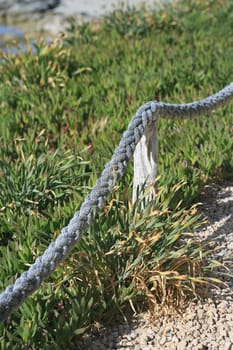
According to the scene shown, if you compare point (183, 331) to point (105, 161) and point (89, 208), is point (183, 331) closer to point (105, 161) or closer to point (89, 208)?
point (89, 208)

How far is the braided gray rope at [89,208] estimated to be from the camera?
8.64 ft

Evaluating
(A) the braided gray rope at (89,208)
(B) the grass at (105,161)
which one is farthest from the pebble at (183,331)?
(A) the braided gray rope at (89,208)

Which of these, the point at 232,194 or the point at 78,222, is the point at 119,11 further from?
the point at 78,222

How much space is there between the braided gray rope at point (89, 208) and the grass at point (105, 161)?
252 millimetres

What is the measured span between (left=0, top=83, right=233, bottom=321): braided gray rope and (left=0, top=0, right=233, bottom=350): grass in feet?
0.83

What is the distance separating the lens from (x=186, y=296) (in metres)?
3.29

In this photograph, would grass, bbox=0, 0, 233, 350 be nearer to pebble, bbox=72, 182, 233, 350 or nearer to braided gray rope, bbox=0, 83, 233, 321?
pebble, bbox=72, 182, 233, 350

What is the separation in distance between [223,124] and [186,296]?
1.89 m

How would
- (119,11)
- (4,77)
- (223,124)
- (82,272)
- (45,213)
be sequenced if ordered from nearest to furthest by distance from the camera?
(82,272)
(45,213)
(223,124)
(4,77)
(119,11)

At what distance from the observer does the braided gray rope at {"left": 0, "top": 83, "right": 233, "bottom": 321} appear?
2.63m

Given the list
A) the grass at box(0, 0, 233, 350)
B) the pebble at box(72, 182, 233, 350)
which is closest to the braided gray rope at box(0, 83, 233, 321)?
the grass at box(0, 0, 233, 350)

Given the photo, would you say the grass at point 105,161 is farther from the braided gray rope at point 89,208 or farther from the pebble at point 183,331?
the braided gray rope at point 89,208

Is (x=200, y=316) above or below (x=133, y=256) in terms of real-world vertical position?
below

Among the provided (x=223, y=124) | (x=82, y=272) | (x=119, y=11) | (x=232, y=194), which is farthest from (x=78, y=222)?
(x=119, y=11)
